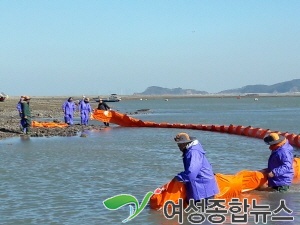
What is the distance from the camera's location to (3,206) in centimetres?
1034

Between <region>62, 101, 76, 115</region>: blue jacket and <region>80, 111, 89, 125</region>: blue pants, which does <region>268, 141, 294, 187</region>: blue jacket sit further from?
<region>80, 111, 89, 125</region>: blue pants

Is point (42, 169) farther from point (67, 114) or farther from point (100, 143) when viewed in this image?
point (67, 114)

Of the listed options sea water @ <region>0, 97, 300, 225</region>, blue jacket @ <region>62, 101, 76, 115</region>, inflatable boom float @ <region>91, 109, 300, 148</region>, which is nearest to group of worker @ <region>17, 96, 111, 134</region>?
blue jacket @ <region>62, 101, 76, 115</region>

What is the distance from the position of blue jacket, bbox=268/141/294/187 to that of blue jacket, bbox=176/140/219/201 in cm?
202

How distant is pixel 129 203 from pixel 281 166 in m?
2.86

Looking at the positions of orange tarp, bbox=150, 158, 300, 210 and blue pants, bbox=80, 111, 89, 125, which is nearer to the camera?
orange tarp, bbox=150, 158, 300, 210

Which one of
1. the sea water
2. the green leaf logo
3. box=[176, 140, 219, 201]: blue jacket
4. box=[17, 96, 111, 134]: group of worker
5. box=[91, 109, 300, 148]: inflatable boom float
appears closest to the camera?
box=[176, 140, 219, 201]: blue jacket

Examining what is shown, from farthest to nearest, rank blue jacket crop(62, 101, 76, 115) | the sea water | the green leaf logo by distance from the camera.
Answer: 1. blue jacket crop(62, 101, 76, 115)
2. the sea water
3. the green leaf logo

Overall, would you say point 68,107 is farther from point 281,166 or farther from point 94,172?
point 281,166

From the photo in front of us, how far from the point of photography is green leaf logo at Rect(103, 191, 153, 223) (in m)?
9.57

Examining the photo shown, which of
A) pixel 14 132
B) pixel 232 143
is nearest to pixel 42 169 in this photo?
pixel 232 143

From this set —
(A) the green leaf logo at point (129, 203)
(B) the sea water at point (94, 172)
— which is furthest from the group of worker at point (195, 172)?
(A) the green leaf logo at point (129, 203)

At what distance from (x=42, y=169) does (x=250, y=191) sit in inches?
233

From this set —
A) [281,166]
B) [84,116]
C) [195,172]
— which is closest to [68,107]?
[84,116]
